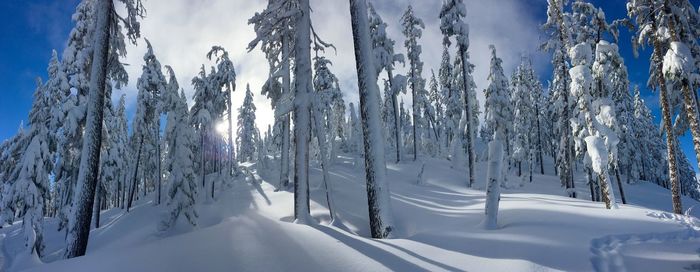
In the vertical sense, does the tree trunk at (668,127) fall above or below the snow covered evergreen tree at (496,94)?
below

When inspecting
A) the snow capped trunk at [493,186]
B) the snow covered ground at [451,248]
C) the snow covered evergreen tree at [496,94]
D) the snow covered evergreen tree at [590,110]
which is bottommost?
the snow covered ground at [451,248]

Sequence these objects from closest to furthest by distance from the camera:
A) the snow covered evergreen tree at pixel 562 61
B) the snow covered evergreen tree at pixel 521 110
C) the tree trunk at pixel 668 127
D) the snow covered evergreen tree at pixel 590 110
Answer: the snow covered evergreen tree at pixel 590 110, the tree trunk at pixel 668 127, the snow covered evergreen tree at pixel 562 61, the snow covered evergreen tree at pixel 521 110

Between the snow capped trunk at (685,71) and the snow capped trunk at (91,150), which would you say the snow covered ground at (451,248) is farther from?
the snow capped trunk at (685,71)

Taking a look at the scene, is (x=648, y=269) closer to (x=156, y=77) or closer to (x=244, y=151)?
(x=156, y=77)

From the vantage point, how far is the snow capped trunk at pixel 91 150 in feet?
31.5

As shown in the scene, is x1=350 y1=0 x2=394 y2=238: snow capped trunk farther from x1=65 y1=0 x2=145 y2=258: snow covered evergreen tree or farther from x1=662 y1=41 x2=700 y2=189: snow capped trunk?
x1=662 y1=41 x2=700 y2=189: snow capped trunk

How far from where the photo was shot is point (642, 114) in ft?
178

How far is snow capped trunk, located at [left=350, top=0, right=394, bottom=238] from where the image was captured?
8805mm

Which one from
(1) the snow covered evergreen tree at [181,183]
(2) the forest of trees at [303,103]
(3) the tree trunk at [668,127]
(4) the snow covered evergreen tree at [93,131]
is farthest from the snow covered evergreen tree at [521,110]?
(4) the snow covered evergreen tree at [93,131]

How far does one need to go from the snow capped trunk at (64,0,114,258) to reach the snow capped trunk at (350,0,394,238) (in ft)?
23.0

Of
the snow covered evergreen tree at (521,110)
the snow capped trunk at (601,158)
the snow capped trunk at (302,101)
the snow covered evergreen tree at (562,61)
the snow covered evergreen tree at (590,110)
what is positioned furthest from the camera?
the snow covered evergreen tree at (521,110)

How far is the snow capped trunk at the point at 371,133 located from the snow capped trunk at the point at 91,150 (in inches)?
276

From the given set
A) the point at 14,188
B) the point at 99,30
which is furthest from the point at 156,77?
the point at 99,30

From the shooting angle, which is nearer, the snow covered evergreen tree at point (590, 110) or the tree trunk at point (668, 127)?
the snow covered evergreen tree at point (590, 110)
